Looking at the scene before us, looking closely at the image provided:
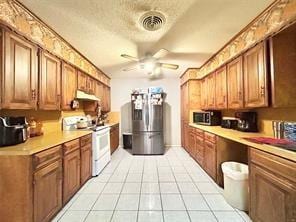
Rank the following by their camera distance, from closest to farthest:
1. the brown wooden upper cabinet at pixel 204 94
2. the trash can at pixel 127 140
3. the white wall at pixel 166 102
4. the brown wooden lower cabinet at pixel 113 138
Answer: the brown wooden upper cabinet at pixel 204 94 → the brown wooden lower cabinet at pixel 113 138 → the trash can at pixel 127 140 → the white wall at pixel 166 102

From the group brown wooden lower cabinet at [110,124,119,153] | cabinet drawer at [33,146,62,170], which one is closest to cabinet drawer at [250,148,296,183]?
cabinet drawer at [33,146,62,170]

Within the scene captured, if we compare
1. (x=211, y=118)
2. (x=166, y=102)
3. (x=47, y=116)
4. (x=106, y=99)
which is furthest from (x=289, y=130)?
(x=106, y=99)

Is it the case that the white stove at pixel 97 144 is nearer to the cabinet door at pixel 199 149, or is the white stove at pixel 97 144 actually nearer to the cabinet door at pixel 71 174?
the cabinet door at pixel 71 174

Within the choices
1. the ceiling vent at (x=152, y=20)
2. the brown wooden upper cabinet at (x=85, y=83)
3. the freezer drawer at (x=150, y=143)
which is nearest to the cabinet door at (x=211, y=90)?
the freezer drawer at (x=150, y=143)

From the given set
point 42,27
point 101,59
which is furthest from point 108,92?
point 42,27

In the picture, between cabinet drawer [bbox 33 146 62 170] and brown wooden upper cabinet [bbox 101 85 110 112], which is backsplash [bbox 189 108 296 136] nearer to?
cabinet drawer [bbox 33 146 62 170]

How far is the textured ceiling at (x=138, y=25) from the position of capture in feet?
6.89

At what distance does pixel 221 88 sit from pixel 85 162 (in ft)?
9.18

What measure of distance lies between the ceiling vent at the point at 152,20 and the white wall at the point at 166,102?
400 cm

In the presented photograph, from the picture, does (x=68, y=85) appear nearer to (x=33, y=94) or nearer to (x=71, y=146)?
(x=33, y=94)

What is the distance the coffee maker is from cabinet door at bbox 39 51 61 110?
298 cm

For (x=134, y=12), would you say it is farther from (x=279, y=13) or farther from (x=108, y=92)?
(x=108, y=92)

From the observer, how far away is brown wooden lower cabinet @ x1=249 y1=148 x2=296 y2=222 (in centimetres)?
145

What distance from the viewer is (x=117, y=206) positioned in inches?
96.5
